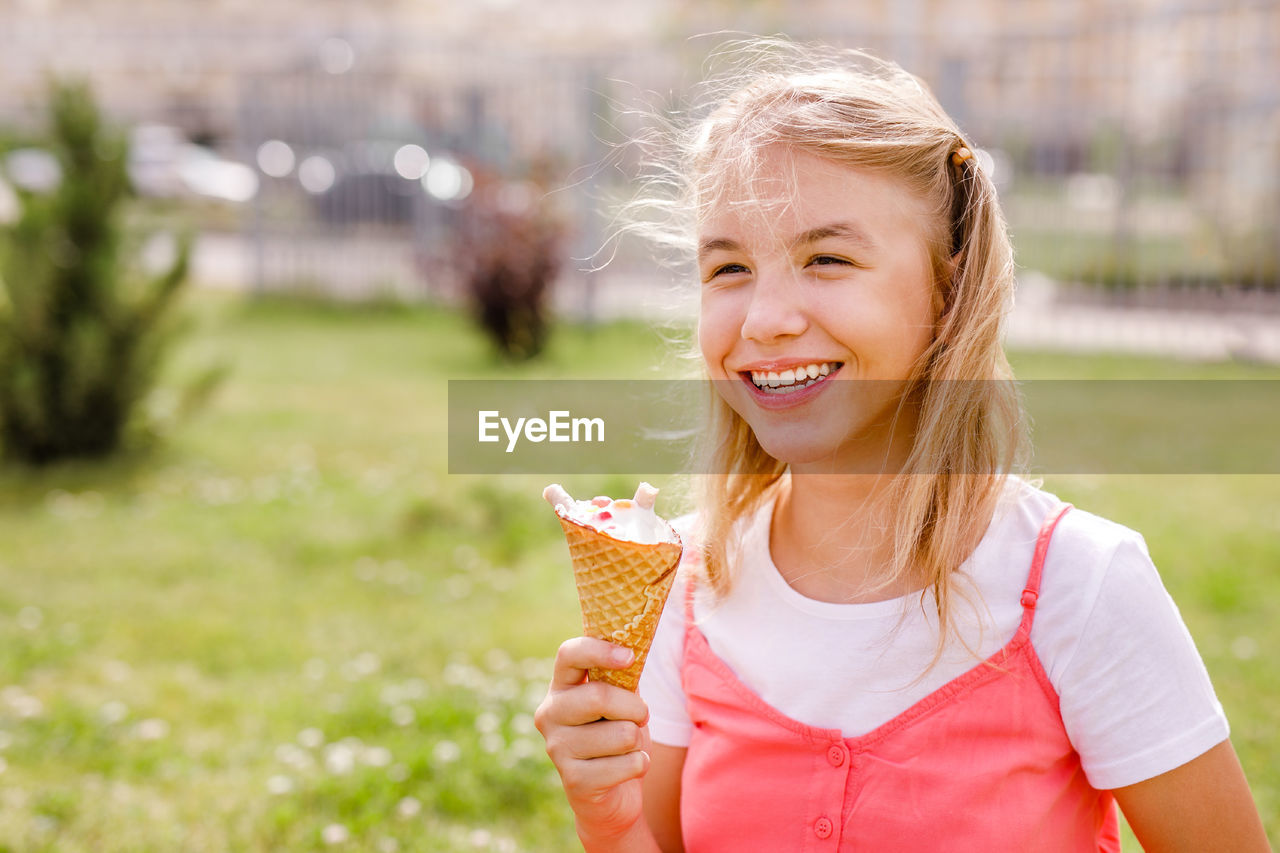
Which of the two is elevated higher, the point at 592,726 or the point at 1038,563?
the point at 1038,563

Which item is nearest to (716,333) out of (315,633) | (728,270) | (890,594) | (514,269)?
(728,270)

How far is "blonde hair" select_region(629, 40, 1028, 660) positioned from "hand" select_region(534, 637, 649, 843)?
0.42 meters

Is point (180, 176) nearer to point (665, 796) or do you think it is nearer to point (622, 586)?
point (665, 796)

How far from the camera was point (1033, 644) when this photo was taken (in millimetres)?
1556

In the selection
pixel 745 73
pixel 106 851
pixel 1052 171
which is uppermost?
pixel 745 73

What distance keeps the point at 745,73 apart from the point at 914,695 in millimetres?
1028

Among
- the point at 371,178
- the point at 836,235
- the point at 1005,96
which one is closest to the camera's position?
the point at 836,235

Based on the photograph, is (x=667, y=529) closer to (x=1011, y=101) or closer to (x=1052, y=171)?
(x=1052, y=171)

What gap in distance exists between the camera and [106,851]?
2910 mm

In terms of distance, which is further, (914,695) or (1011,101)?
(1011,101)

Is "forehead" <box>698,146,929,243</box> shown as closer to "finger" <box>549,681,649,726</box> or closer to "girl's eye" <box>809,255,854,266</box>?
"girl's eye" <box>809,255,854,266</box>

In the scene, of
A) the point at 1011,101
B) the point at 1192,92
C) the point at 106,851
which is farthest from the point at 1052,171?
the point at 106,851

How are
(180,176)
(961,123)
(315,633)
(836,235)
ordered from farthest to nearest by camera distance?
1. (180,176)
2. (961,123)
3. (315,633)
4. (836,235)

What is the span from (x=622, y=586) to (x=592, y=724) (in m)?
0.18
